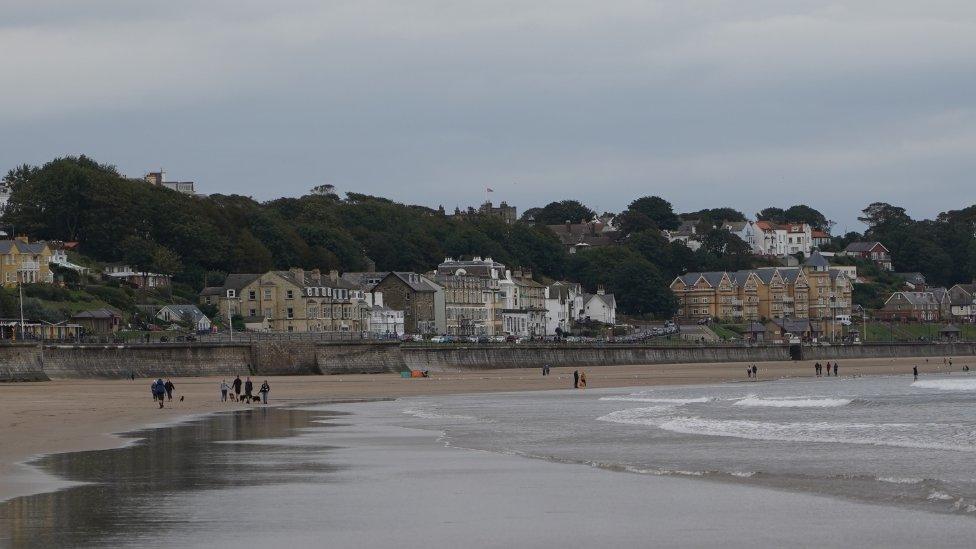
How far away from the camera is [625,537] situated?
1608 cm

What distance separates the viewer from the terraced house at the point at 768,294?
14725 centimetres

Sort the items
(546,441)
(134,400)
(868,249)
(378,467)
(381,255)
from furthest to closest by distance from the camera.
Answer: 1. (868,249)
2. (381,255)
3. (134,400)
4. (546,441)
5. (378,467)

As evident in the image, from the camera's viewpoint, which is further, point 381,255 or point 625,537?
point 381,255

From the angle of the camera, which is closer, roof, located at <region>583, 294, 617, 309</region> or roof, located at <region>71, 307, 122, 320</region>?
roof, located at <region>71, 307, 122, 320</region>

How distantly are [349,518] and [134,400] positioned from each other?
1099 inches

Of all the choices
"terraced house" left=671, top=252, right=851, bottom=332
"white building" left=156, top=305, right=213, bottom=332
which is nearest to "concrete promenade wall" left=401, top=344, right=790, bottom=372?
"white building" left=156, top=305, right=213, bottom=332

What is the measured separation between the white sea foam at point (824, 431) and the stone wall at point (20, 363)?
2754 cm

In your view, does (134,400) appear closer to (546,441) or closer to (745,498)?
(546,441)

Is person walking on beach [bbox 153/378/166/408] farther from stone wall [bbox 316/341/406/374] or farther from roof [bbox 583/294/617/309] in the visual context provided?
roof [bbox 583/294/617/309]

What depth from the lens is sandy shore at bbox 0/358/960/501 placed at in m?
27.8

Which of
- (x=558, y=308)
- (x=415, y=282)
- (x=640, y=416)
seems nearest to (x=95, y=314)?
(x=415, y=282)

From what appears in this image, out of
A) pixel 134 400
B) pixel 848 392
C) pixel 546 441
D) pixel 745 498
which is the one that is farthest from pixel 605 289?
Answer: pixel 745 498

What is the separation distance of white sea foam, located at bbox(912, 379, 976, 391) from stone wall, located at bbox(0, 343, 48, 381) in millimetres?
34269

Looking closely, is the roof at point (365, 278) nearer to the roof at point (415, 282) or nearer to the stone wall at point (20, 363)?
the roof at point (415, 282)
